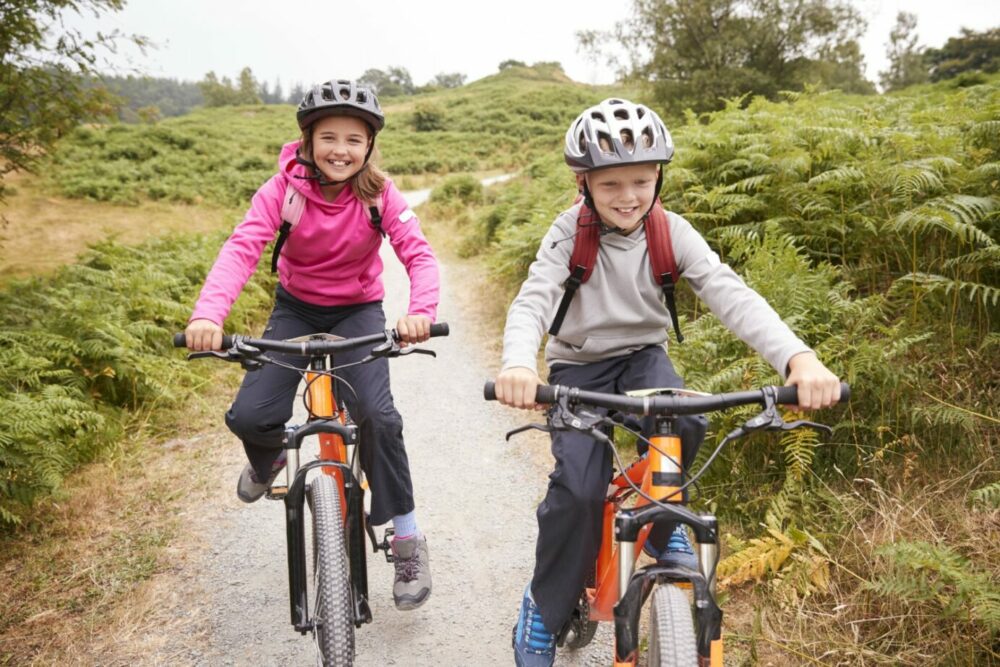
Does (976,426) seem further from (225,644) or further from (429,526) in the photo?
(225,644)

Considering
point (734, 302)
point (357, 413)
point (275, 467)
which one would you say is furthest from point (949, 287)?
point (275, 467)

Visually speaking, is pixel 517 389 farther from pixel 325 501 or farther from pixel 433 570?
pixel 433 570

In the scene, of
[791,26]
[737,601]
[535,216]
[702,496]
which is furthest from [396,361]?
[791,26]

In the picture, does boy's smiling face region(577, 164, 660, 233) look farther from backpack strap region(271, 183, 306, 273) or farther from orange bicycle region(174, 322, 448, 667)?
backpack strap region(271, 183, 306, 273)

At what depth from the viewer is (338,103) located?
353cm

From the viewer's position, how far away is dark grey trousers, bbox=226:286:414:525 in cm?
351

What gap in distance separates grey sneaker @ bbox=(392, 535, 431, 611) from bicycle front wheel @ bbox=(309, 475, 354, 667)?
906 mm

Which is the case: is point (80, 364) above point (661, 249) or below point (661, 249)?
below

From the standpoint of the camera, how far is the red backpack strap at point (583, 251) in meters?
2.98

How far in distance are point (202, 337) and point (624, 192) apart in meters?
1.90

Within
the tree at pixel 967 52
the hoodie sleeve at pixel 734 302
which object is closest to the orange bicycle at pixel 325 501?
the hoodie sleeve at pixel 734 302

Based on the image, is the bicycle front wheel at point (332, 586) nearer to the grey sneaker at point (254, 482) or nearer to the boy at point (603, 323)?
the boy at point (603, 323)

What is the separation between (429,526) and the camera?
507cm

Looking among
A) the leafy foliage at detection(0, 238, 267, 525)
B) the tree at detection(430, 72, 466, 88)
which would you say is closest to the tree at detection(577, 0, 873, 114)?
the leafy foliage at detection(0, 238, 267, 525)
